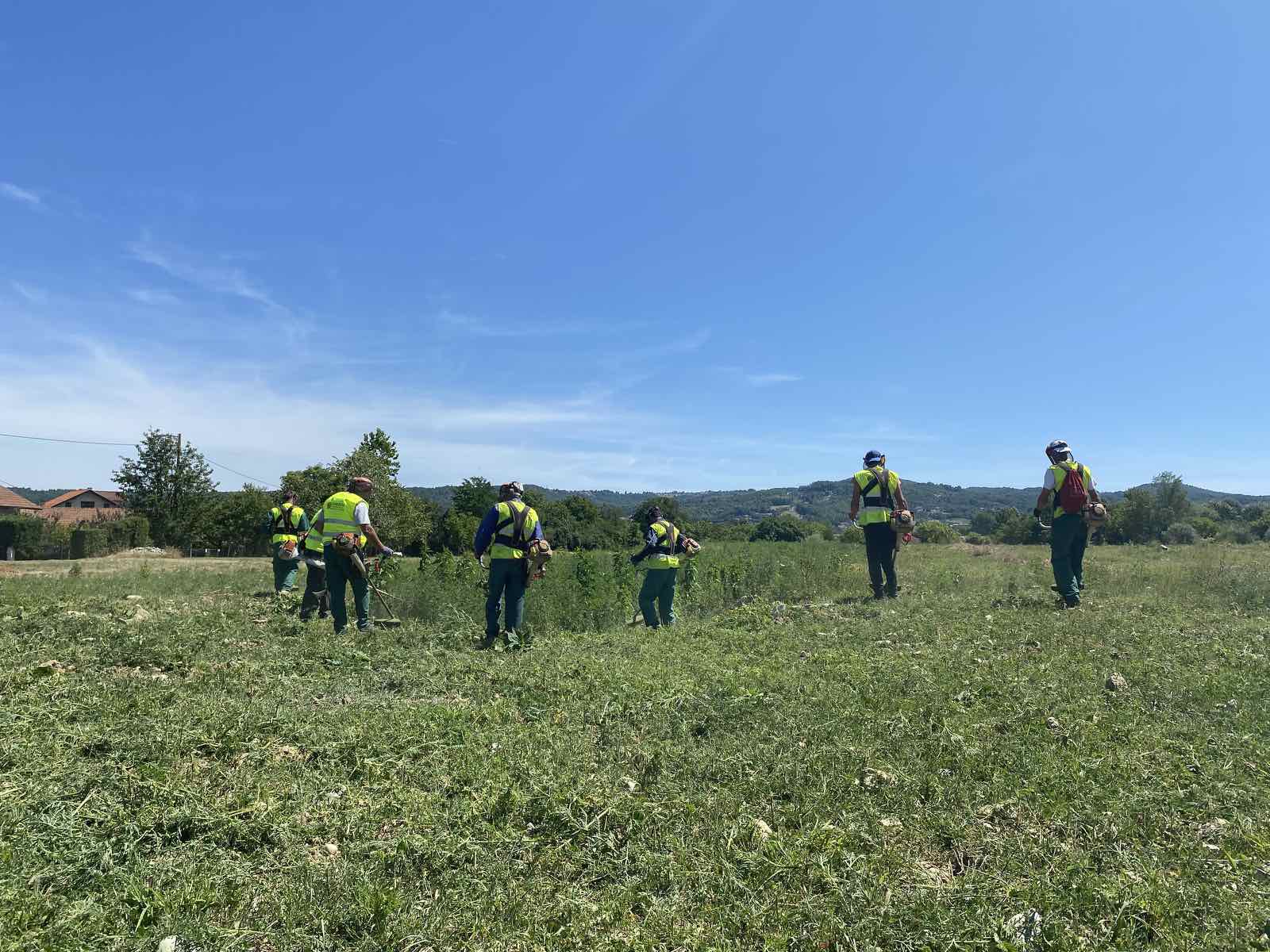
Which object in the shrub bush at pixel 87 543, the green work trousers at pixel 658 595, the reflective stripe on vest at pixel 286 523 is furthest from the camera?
the shrub bush at pixel 87 543

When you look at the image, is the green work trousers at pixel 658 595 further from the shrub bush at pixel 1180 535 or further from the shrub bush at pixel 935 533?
the shrub bush at pixel 935 533

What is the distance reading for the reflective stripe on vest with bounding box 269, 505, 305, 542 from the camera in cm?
1123

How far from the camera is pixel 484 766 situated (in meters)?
3.76

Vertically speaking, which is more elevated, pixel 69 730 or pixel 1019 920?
pixel 69 730

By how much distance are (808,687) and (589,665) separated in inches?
69.8

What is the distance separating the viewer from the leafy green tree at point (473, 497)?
5363cm

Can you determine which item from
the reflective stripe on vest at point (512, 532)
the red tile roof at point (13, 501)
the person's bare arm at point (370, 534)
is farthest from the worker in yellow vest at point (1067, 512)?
the red tile roof at point (13, 501)

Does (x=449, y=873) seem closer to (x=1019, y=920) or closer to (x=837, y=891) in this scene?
(x=837, y=891)

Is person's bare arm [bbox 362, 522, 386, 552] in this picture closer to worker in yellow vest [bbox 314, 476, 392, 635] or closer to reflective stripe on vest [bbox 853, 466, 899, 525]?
worker in yellow vest [bbox 314, 476, 392, 635]

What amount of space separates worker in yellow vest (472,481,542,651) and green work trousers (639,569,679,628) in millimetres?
1735

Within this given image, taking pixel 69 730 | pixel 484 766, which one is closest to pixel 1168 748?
pixel 484 766

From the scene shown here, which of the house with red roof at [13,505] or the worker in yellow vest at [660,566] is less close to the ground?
the house with red roof at [13,505]

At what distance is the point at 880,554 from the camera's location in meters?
9.54

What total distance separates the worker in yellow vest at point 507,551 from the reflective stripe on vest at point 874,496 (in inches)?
174
